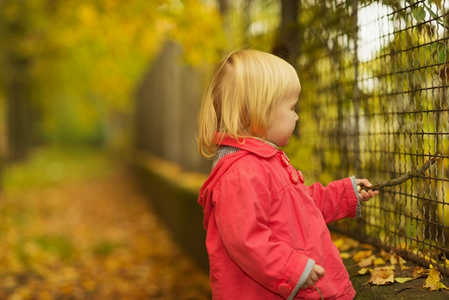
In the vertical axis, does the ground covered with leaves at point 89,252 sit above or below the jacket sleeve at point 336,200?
below

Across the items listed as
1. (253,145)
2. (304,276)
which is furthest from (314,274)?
(253,145)

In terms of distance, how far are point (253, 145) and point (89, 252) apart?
4.92 m

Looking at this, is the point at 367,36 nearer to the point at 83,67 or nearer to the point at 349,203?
the point at 349,203

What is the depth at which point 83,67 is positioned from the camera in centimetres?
1967

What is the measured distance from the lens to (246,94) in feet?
6.76

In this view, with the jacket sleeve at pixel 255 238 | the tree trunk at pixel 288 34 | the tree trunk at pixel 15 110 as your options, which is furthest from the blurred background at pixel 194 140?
the tree trunk at pixel 15 110

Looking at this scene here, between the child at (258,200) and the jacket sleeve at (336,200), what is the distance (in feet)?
0.65

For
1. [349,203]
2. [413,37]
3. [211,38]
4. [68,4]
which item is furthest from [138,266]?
[413,37]

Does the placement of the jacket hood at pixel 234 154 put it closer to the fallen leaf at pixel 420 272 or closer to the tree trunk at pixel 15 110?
the fallen leaf at pixel 420 272

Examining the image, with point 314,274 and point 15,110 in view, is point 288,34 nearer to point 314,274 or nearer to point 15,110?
point 314,274

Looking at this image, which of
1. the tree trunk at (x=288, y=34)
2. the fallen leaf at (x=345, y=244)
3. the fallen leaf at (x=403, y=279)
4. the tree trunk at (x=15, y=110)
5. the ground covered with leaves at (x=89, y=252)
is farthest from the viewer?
the tree trunk at (x=15, y=110)

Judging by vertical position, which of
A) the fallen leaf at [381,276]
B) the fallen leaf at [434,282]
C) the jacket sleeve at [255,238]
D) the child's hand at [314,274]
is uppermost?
the jacket sleeve at [255,238]

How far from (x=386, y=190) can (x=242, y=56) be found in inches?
44.2

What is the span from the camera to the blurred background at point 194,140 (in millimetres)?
2480
